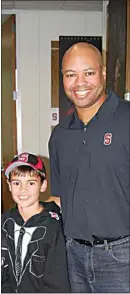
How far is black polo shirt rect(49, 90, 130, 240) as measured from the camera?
1276mm

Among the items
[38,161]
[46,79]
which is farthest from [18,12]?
[38,161]

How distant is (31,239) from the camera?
1.53 m

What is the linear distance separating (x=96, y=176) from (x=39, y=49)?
225 cm

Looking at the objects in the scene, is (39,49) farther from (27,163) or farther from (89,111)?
(89,111)

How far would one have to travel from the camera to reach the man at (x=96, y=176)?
128 cm

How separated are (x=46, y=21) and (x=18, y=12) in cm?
24

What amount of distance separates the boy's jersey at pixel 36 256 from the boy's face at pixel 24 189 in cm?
6

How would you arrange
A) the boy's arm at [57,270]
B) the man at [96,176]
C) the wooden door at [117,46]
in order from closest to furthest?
the man at [96,176]
the boy's arm at [57,270]
the wooden door at [117,46]

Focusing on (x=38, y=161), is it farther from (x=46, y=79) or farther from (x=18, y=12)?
(x=18, y=12)

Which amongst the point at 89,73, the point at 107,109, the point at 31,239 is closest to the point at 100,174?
the point at 107,109

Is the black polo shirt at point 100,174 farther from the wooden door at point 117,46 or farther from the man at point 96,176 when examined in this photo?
the wooden door at point 117,46

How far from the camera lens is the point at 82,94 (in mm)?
1273

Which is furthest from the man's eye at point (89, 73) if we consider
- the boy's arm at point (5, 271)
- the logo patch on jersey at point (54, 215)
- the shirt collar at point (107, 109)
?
the boy's arm at point (5, 271)

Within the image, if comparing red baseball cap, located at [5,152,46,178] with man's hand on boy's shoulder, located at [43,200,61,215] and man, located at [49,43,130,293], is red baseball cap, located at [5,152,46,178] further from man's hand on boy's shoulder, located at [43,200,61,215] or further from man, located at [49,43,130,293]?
man, located at [49,43,130,293]
